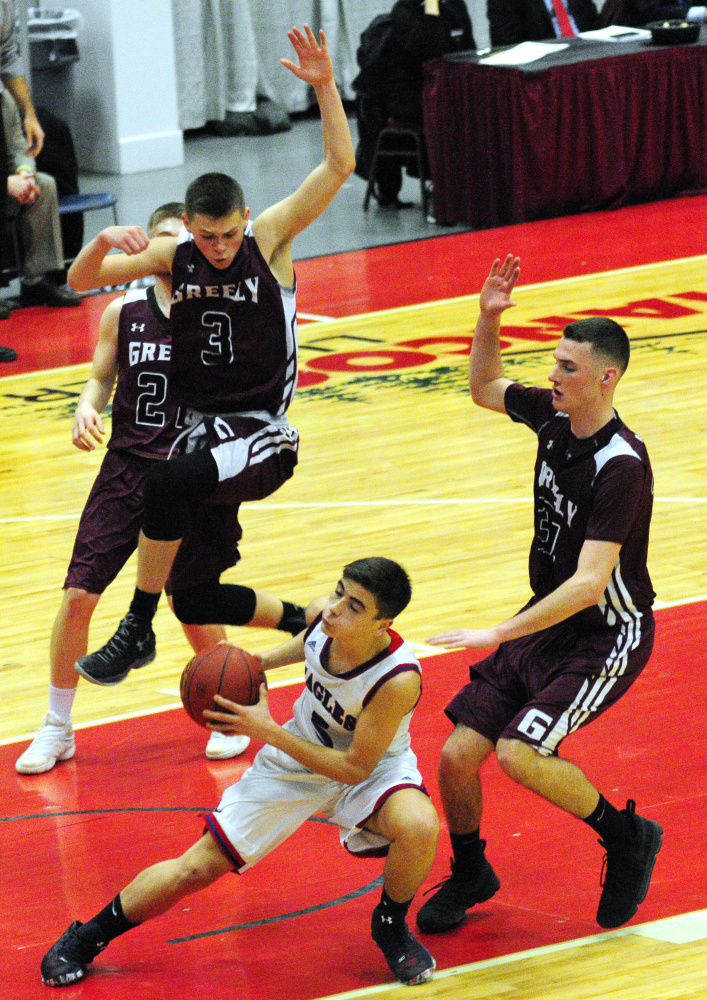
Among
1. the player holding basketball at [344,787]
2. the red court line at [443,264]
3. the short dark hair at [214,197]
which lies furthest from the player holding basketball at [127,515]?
the red court line at [443,264]

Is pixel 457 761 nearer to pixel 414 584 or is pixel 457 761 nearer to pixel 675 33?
pixel 414 584

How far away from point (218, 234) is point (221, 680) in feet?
4.41

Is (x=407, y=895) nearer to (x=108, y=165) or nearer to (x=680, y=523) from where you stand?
(x=680, y=523)

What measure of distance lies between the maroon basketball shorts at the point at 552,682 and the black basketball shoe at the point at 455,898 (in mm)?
315

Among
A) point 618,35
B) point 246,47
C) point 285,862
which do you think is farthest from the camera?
point 246,47

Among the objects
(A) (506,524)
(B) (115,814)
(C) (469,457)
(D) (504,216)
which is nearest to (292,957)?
(B) (115,814)

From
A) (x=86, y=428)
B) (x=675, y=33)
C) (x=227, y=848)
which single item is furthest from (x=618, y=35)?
(x=227, y=848)

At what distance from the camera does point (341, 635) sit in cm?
374

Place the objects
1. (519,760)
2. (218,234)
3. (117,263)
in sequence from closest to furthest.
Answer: (519,760) → (218,234) → (117,263)

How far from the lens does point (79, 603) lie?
200 inches

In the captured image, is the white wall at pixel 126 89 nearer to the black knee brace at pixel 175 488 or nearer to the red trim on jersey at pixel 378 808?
the black knee brace at pixel 175 488

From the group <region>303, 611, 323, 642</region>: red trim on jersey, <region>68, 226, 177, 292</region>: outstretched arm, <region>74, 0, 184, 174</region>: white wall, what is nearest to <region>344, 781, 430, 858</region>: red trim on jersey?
<region>303, 611, 323, 642</region>: red trim on jersey

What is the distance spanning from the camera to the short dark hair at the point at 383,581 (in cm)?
368

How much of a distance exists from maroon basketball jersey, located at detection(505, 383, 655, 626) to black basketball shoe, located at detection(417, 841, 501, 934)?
69cm
